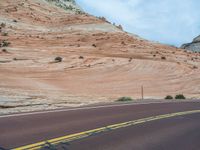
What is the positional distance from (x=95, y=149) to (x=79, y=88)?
29901 millimetres

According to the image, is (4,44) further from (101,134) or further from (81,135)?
(81,135)

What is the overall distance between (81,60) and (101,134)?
37.5m

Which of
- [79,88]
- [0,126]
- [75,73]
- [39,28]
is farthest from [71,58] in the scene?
[0,126]

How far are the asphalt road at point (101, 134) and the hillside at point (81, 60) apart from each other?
418 inches

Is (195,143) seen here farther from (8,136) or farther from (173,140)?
(8,136)

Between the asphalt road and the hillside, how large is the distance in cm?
1063

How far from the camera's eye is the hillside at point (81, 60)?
39312 mm

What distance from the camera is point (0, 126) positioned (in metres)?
11.5

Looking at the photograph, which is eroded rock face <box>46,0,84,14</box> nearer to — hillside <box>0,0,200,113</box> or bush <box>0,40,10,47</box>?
hillside <box>0,0,200,113</box>

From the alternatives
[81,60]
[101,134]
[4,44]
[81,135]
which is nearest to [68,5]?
[4,44]

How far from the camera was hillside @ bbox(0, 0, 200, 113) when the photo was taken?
39312 millimetres

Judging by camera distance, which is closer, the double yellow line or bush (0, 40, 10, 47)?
the double yellow line

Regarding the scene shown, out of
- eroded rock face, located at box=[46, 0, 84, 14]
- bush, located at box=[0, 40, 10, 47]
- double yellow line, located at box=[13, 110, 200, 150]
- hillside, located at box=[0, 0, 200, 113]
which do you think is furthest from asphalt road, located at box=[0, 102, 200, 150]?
eroded rock face, located at box=[46, 0, 84, 14]

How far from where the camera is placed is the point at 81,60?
48.2 m
